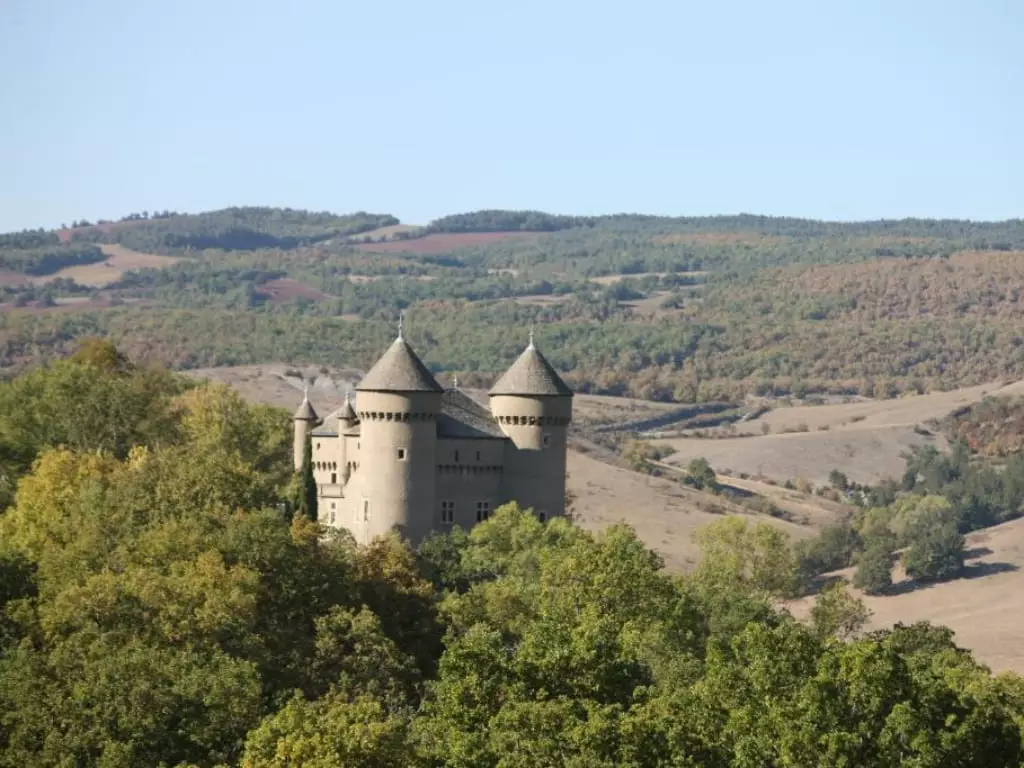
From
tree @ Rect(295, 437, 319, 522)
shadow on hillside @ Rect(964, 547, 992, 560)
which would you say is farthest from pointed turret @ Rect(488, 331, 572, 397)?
shadow on hillside @ Rect(964, 547, 992, 560)

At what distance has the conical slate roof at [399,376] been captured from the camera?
104125 millimetres

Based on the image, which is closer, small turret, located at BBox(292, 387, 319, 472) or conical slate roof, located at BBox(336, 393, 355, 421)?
conical slate roof, located at BBox(336, 393, 355, 421)

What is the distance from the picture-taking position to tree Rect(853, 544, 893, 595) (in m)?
169

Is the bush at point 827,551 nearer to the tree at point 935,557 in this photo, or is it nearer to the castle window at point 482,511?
the tree at point 935,557

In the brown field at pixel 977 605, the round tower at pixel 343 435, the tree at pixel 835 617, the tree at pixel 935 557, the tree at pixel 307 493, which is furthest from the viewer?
the tree at pixel 935 557

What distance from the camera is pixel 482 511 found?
349 ft

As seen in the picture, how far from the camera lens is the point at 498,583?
94.0 meters

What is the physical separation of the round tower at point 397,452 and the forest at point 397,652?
2.75 m

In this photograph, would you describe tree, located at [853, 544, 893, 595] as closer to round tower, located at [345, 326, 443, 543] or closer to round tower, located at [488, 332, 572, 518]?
round tower, located at [488, 332, 572, 518]

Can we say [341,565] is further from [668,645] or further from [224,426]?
[224,426]

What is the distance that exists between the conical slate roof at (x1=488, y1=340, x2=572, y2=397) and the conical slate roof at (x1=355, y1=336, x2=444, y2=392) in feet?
12.4

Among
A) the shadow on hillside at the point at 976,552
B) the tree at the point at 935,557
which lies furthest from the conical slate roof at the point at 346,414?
the shadow on hillside at the point at 976,552

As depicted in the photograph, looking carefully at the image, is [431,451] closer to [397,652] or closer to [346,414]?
[346,414]

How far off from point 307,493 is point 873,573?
71637 millimetres
